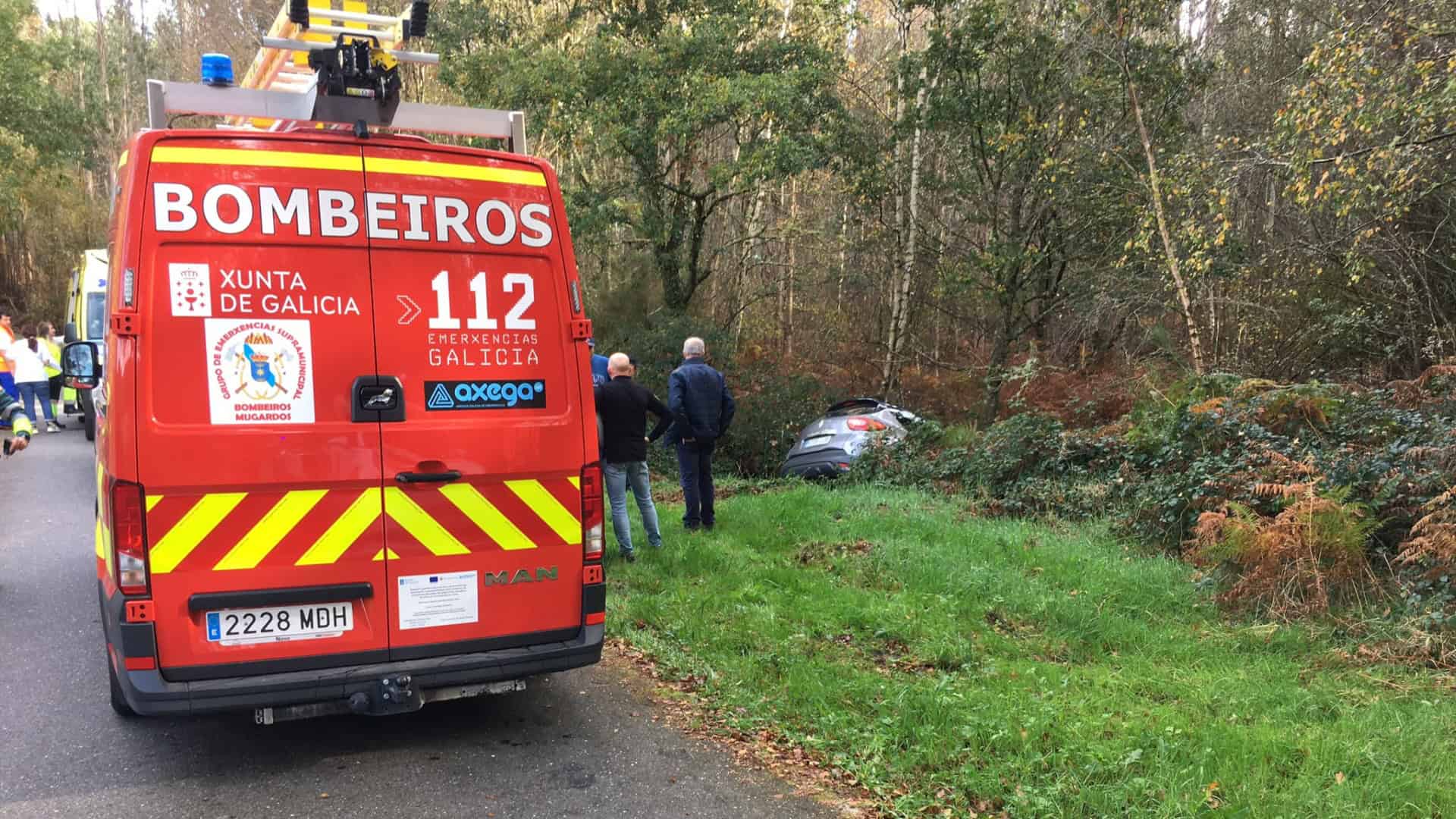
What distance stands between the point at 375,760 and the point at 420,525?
1.10 m

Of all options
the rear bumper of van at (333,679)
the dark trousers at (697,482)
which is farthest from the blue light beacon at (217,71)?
the dark trousers at (697,482)

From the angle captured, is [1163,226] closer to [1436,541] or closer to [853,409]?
[853,409]

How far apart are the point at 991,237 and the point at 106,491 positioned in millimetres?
14400

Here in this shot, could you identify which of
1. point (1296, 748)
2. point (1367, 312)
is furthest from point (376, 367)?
point (1367, 312)

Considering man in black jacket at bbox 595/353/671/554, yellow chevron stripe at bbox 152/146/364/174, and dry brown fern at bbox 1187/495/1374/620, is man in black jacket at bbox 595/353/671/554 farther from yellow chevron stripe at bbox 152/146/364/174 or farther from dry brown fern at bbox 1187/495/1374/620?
dry brown fern at bbox 1187/495/1374/620

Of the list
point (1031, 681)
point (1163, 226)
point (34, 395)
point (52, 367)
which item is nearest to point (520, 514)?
point (1031, 681)

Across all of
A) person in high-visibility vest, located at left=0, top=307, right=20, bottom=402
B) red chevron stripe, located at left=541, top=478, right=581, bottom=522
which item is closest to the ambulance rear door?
red chevron stripe, located at left=541, top=478, right=581, bottom=522

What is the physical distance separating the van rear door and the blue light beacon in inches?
37.2

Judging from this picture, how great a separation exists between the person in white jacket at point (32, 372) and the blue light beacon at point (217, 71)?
10543 mm

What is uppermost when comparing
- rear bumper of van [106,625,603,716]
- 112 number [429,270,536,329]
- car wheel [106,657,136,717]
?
112 number [429,270,536,329]

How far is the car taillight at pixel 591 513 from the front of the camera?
4.14 m

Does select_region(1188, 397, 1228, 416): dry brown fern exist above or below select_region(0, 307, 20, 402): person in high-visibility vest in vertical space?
below

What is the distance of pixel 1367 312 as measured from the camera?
38.9 ft

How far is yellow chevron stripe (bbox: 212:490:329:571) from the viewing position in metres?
3.51
